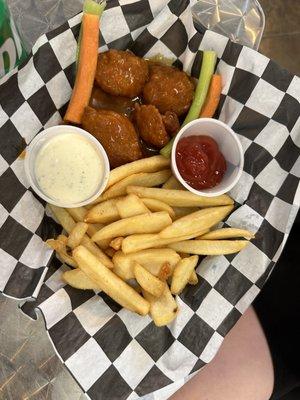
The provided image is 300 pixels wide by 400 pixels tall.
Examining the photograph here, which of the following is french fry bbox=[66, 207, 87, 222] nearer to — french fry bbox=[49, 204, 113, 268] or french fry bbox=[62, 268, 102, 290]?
french fry bbox=[49, 204, 113, 268]

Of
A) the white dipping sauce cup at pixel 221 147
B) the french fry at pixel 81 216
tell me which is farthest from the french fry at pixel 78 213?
the white dipping sauce cup at pixel 221 147

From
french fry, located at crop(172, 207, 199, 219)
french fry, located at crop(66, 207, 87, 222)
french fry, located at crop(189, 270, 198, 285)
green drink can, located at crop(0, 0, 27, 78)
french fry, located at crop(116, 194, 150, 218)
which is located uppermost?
green drink can, located at crop(0, 0, 27, 78)

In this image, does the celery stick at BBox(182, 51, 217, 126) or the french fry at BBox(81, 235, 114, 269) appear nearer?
the french fry at BBox(81, 235, 114, 269)

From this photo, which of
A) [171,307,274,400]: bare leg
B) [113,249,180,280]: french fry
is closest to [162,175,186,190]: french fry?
[113,249,180,280]: french fry

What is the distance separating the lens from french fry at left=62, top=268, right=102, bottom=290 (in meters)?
1.36

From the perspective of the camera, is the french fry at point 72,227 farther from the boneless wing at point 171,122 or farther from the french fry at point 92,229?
the boneless wing at point 171,122

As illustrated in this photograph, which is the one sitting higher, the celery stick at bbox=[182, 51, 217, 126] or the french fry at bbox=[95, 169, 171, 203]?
the celery stick at bbox=[182, 51, 217, 126]

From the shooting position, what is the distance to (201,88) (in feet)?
A: 5.09

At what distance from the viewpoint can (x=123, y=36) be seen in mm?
1569

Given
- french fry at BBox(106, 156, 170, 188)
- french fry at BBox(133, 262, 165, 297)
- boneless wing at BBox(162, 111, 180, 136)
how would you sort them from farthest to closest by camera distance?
boneless wing at BBox(162, 111, 180, 136)
french fry at BBox(106, 156, 170, 188)
french fry at BBox(133, 262, 165, 297)

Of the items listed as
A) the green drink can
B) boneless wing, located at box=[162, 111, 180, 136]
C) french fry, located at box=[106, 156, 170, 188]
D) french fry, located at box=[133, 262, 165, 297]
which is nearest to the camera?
the green drink can

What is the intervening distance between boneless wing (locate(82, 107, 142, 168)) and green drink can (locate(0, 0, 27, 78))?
10.7 inches

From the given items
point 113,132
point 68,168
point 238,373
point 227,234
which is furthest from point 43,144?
point 238,373

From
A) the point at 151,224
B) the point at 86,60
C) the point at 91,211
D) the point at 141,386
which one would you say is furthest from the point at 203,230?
the point at 86,60
